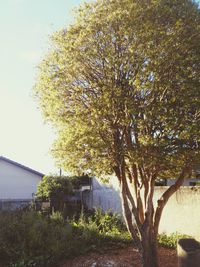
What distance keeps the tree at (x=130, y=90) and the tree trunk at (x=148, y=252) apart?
25 millimetres

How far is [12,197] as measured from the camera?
95.5ft

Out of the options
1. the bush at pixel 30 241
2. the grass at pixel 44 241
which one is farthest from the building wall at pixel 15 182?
the bush at pixel 30 241

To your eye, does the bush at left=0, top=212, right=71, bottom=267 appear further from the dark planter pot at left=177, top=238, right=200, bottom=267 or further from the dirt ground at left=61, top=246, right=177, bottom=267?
the dark planter pot at left=177, top=238, right=200, bottom=267

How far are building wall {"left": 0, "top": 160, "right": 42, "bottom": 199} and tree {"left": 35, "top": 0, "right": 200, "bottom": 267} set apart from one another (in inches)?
751

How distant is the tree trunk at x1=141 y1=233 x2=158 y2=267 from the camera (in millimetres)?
10545

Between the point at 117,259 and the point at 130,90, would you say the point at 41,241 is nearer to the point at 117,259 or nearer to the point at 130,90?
the point at 117,259

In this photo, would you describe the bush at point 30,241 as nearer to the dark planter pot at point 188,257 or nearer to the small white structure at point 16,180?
Result: the dark planter pot at point 188,257

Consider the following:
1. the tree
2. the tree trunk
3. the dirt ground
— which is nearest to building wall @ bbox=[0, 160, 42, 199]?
the dirt ground

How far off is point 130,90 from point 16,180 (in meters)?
21.3

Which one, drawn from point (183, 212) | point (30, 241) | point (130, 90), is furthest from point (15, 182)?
point (130, 90)

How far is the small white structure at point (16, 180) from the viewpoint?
29.1 metres

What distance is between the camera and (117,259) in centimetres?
1176

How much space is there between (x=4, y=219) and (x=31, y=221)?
93cm

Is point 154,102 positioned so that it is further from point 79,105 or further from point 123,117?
point 79,105
